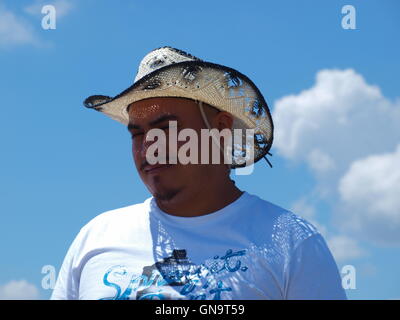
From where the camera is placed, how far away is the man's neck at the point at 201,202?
3486 millimetres

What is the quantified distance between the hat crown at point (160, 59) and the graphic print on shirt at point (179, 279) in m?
1.14

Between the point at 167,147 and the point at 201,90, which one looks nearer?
the point at 167,147

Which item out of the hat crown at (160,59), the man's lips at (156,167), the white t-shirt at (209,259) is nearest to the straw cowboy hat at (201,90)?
the hat crown at (160,59)

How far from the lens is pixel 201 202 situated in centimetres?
349

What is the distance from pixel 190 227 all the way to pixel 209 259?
253 millimetres

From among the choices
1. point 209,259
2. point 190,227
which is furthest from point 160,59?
point 209,259

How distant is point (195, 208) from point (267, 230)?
422mm

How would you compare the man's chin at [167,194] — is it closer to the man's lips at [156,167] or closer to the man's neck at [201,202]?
the man's neck at [201,202]

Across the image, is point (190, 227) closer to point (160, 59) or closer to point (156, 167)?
point (156, 167)

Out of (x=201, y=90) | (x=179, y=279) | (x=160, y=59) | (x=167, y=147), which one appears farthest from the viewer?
(x=160, y=59)

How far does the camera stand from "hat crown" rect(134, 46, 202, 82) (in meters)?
3.77

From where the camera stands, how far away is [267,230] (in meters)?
3.35
